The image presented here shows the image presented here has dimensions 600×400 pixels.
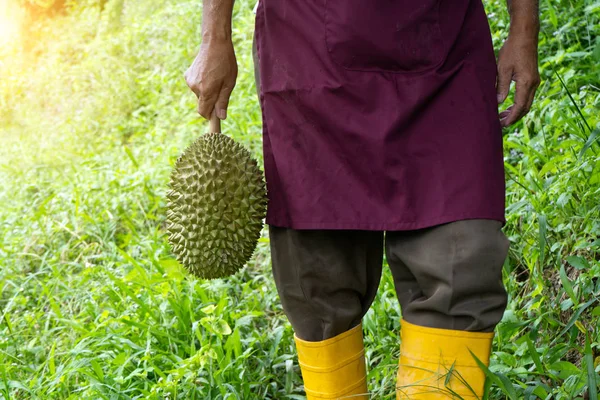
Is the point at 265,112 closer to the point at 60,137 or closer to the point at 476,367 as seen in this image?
the point at 476,367

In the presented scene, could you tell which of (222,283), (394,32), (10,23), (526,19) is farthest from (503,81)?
(10,23)

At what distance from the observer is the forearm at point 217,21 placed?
6.20 feet

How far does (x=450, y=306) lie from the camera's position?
1668 mm

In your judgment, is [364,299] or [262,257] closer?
[364,299]

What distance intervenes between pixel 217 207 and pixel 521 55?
0.80 metres

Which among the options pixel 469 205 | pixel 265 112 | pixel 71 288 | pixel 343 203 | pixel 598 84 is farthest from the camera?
pixel 71 288

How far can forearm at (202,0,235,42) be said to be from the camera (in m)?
1.89

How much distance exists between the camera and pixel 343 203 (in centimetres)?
178

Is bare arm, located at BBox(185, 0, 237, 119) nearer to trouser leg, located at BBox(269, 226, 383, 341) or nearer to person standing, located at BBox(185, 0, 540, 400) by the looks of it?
person standing, located at BBox(185, 0, 540, 400)

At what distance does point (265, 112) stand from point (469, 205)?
0.56 m

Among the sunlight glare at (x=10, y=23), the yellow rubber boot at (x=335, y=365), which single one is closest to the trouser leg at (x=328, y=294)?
the yellow rubber boot at (x=335, y=365)

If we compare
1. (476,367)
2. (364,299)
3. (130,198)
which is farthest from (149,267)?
(476,367)

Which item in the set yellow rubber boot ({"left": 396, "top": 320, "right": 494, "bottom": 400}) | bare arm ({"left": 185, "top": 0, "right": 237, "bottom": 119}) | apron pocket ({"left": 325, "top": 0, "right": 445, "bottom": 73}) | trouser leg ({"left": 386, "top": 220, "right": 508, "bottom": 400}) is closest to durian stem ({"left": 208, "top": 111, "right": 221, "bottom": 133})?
bare arm ({"left": 185, "top": 0, "right": 237, "bottom": 119})

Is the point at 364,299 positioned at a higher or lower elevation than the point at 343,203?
lower
